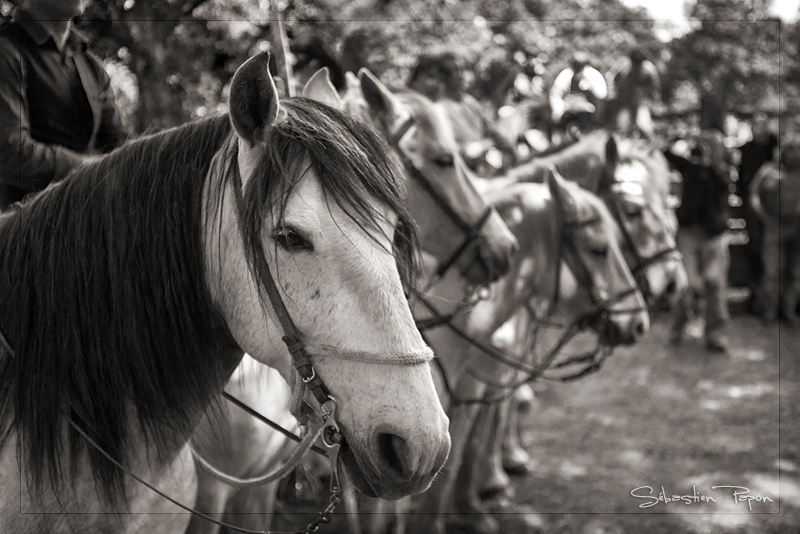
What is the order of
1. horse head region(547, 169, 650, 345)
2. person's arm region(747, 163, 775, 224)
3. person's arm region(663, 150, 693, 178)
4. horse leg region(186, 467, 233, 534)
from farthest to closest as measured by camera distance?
person's arm region(747, 163, 775, 224)
person's arm region(663, 150, 693, 178)
horse head region(547, 169, 650, 345)
horse leg region(186, 467, 233, 534)

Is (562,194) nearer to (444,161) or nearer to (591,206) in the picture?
(591,206)

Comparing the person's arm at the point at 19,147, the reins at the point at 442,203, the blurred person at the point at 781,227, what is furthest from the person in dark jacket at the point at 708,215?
the person's arm at the point at 19,147

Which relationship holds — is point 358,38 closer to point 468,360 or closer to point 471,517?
point 468,360

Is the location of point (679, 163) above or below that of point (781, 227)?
above

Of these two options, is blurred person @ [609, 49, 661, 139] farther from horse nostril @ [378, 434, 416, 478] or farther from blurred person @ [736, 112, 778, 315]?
horse nostril @ [378, 434, 416, 478]

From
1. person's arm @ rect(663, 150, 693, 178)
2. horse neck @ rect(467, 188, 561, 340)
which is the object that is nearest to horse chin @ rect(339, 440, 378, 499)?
horse neck @ rect(467, 188, 561, 340)

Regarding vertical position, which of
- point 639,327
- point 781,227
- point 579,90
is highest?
point 579,90

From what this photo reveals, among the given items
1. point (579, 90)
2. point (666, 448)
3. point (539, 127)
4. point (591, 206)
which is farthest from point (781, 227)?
point (591, 206)

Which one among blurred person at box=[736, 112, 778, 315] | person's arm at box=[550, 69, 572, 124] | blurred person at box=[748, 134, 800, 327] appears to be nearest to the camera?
person's arm at box=[550, 69, 572, 124]

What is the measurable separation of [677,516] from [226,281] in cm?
485

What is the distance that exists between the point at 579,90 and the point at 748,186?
221 inches

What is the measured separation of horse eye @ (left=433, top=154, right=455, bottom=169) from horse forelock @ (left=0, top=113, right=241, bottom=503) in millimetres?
2076

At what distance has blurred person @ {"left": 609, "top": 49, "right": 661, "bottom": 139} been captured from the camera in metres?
8.27

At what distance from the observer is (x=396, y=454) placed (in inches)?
64.1
